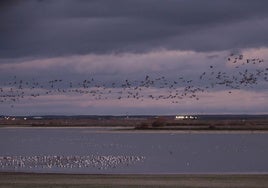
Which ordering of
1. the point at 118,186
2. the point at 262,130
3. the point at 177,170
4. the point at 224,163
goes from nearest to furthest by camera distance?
the point at 118,186 → the point at 177,170 → the point at 224,163 → the point at 262,130

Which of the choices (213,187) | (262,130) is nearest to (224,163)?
(213,187)

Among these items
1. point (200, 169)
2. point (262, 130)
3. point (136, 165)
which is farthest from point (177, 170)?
point (262, 130)

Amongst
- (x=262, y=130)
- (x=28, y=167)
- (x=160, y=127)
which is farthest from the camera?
(x=160, y=127)

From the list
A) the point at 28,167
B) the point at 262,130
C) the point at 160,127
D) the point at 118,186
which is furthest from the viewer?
the point at 160,127

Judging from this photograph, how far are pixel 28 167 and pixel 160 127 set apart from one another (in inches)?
4947

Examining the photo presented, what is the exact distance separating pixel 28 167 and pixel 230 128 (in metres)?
117

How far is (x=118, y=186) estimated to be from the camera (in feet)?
87.1

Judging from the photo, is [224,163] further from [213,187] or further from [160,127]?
[160,127]

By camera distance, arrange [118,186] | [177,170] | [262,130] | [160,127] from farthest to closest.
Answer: [160,127] < [262,130] < [177,170] < [118,186]

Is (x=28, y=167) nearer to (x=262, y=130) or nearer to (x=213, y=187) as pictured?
(x=213, y=187)

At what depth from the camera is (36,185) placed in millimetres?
26891

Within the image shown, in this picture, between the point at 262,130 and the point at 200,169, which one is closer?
the point at 200,169

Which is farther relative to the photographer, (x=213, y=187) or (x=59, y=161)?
(x=59, y=161)

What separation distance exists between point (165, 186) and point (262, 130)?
13117 cm
